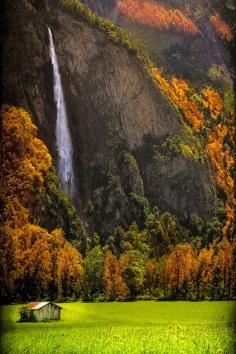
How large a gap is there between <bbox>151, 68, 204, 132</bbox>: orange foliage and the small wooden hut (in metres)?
2.58

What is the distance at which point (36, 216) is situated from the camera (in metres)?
6.32

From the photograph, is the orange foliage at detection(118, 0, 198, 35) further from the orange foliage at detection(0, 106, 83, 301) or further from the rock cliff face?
the orange foliage at detection(0, 106, 83, 301)

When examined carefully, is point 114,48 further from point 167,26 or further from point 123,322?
point 123,322

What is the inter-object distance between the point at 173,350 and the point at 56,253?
4.34ft

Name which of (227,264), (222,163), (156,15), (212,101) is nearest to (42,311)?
(227,264)

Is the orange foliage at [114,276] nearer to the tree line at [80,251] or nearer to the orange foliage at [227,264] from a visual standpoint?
the tree line at [80,251]

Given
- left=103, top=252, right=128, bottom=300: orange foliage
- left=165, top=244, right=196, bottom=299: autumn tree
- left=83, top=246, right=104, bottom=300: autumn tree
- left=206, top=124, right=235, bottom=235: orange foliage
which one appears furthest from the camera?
left=206, top=124, right=235, bottom=235: orange foliage

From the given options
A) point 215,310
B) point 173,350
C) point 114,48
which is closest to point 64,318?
point 173,350

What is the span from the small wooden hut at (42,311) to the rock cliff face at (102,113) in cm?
88

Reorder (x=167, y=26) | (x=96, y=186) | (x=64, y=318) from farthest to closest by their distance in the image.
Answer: (x=167, y=26) → (x=96, y=186) → (x=64, y=318)

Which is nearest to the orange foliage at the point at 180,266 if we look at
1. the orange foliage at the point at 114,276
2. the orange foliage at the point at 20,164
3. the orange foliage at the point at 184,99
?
the orange foliage at the point at 114,276

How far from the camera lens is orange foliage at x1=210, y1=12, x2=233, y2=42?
782 centimetres

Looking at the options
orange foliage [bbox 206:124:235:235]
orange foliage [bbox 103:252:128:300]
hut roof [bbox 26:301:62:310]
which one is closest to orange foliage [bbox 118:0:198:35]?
orange foliage [bbox 206:124:235:235]

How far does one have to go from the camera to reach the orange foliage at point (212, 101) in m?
7.76
